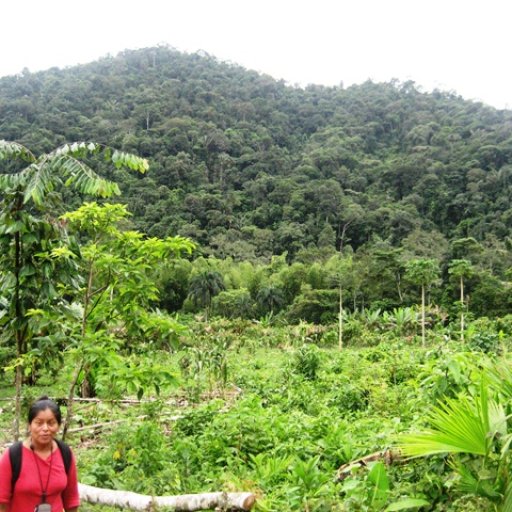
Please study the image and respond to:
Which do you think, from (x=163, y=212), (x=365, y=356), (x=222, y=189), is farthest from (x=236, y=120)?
(x=365, y=356)

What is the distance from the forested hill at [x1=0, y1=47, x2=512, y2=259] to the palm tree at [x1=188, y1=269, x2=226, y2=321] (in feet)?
35.3

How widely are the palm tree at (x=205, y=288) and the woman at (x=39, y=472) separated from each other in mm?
31735

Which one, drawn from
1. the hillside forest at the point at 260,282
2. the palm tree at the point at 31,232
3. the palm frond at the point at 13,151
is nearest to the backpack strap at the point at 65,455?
the hillside forest at the point at 260,282

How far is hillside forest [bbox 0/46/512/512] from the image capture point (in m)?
3.86

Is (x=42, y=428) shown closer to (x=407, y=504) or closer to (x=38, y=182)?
(x=407, y=504)

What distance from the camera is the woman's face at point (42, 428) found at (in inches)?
99.0

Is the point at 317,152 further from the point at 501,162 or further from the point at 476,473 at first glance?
the point at 476,473

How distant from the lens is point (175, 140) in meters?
66.1

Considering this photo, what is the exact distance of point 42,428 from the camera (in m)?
2.51

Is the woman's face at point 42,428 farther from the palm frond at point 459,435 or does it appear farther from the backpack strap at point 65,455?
the palm frond at point 459,435

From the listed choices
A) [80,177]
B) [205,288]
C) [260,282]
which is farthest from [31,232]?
[260,282]

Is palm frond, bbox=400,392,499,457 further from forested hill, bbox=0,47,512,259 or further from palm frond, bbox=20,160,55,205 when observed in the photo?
forested hill, bbox=0,47,512,259

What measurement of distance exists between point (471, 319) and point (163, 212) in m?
31.6

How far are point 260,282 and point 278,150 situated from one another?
122 feet
